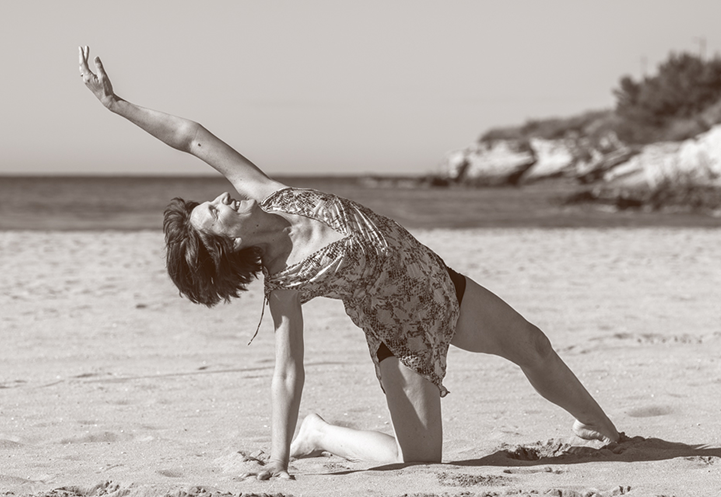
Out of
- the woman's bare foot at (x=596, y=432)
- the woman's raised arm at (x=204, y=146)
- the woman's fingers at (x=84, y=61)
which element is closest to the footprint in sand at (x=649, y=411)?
the woman's bare foot at (x=596, y=432)

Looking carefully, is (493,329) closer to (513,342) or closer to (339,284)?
(513,342)

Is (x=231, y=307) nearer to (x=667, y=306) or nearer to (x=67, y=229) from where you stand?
(x=667, y=306)

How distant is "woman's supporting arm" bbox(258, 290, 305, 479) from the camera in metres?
3.14

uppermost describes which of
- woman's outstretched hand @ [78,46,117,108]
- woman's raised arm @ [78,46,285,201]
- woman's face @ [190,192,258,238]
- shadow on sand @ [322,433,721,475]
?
woman's outstretched hand @ [78,46,117,108]

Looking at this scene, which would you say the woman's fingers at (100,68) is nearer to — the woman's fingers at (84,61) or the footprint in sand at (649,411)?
the woman's fingers at (84,61)

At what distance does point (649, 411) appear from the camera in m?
4.36

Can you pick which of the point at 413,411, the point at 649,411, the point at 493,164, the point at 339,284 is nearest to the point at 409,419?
the point at 413,411

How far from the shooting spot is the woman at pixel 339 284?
10.3 feet

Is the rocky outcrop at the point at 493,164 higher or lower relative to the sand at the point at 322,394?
higher

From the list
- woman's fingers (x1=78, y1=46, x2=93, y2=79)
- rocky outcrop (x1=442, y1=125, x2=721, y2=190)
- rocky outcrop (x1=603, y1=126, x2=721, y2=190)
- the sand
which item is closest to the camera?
the sand

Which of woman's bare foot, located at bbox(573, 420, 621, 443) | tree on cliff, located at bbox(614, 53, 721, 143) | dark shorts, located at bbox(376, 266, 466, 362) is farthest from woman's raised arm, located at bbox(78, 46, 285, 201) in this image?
tree on cliff, located at bbox(614, 53, 721, 143)

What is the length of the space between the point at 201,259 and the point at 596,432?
72.8 inches

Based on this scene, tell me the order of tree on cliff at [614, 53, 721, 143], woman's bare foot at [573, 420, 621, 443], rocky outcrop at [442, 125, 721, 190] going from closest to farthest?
1. woman's bare foot at [573, 420, 621, 443]
2. rocky outcrop at [442, 125, 721, 190]
3. tree on cliff at [614, 53, 721, 143]

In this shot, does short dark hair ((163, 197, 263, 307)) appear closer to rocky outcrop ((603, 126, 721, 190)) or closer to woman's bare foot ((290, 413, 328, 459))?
woman's bare foot ((290, 413, 328, 459))
